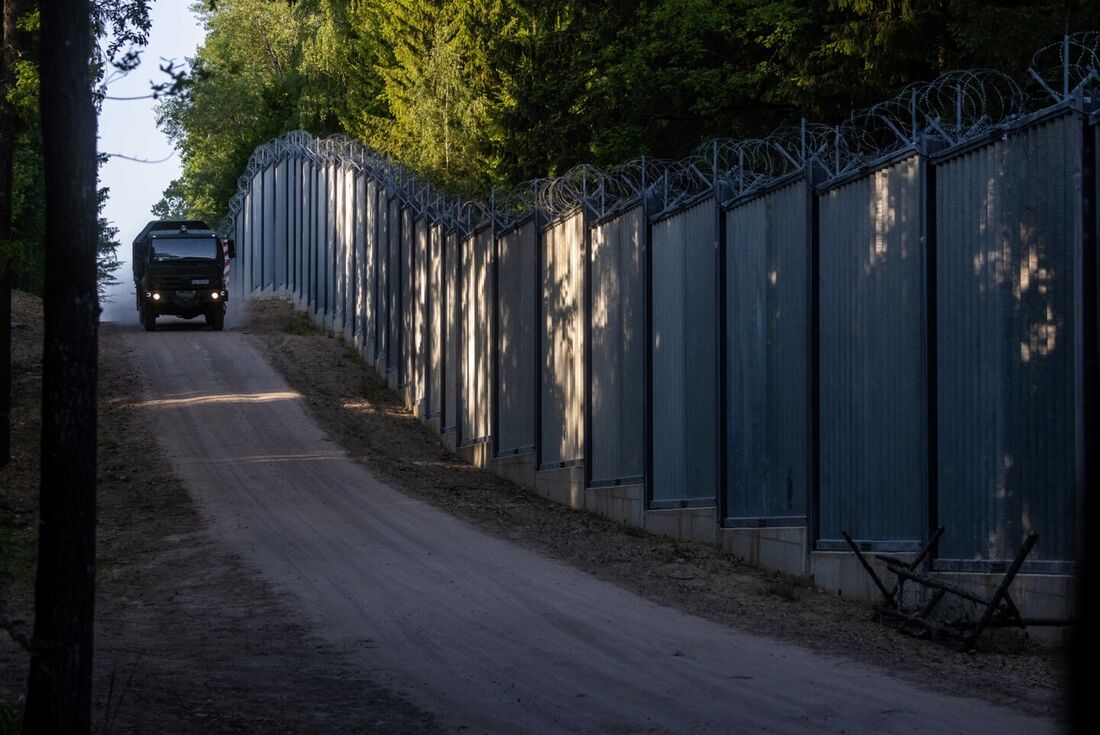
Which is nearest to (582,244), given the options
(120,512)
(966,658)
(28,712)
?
(120,512)

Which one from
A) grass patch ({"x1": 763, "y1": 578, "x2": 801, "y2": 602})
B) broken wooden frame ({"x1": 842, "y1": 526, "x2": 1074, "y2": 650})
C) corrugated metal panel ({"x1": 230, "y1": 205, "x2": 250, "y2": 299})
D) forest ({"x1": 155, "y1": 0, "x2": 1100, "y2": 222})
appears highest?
forest ({"x1": 155, "y1": 0, "x2": 1100, "y2": 222})

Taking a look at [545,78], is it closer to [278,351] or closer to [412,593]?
[278,351]

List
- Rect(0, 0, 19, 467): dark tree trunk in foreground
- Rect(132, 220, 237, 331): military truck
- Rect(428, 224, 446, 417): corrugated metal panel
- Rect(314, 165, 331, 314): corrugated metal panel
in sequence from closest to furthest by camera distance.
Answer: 1. Rect(0, 0, 19, 467): dark tree trunk in foreground
2. Rect(428, 224, 446, 417): corrugated metal panel
3. Rect(132, 220, 237, 331): military truck
4. Rect(314, 165, 331, 314): corrugated metal panel

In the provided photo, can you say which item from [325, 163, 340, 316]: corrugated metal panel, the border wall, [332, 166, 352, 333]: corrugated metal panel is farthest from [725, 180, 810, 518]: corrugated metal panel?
[325, 163, 340, 316]: corrugated metal panel

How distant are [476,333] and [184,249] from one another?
16498 millimetres

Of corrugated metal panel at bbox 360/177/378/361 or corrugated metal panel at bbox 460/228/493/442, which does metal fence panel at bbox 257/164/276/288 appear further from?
corrugated metal panel at bbox 460/228/493/442

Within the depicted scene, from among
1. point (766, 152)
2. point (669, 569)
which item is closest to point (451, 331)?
point (766, 152)

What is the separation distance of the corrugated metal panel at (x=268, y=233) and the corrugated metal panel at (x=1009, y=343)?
41.7 metres

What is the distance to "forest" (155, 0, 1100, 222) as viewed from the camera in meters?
30.0

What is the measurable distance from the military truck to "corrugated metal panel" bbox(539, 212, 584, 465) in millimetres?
19608

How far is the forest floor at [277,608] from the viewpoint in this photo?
8.62m

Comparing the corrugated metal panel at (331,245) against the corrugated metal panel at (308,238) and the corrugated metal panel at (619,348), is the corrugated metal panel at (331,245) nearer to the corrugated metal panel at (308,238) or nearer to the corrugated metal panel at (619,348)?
the corrugated metal panel at (308,238)

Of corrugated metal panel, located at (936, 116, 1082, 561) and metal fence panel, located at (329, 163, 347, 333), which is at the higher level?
metal fence panel, located at (329, 163, 347, 333)

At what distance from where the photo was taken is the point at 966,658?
32.9 ft
